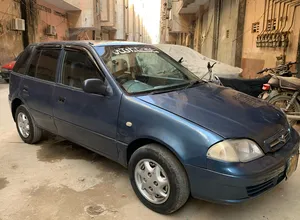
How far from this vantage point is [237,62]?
433 inches

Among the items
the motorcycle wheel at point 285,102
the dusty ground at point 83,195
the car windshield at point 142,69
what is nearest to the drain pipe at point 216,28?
the motorcycle wheel at point 285,102

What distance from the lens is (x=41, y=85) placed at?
3857 millimetres

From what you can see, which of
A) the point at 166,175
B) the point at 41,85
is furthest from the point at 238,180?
the point at 41,85

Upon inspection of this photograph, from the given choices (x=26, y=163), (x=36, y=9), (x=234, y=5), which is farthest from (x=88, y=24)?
(x=26, y=163)

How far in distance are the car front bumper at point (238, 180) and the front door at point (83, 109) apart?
1.03 m

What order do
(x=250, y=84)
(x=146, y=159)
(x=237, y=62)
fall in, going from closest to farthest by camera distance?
(x=146, y=159) < (x=250, y=84) < (x=237, y=62)

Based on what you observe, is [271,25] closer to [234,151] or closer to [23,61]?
[23,61]

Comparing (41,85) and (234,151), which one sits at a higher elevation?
(41,85)

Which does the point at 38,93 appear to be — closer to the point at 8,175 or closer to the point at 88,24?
the point at 8,175

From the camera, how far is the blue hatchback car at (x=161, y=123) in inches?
88.3

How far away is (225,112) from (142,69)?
4.43 feet

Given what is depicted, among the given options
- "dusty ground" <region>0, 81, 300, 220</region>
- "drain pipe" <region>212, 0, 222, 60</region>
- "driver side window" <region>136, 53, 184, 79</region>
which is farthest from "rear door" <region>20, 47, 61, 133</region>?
"drain pipe" <region>212, 0, 222, 60</region>

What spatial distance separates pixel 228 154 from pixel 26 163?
9.31 feet

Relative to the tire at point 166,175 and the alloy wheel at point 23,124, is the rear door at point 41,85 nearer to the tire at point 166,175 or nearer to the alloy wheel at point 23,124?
the alloy wheel at point 23,124
